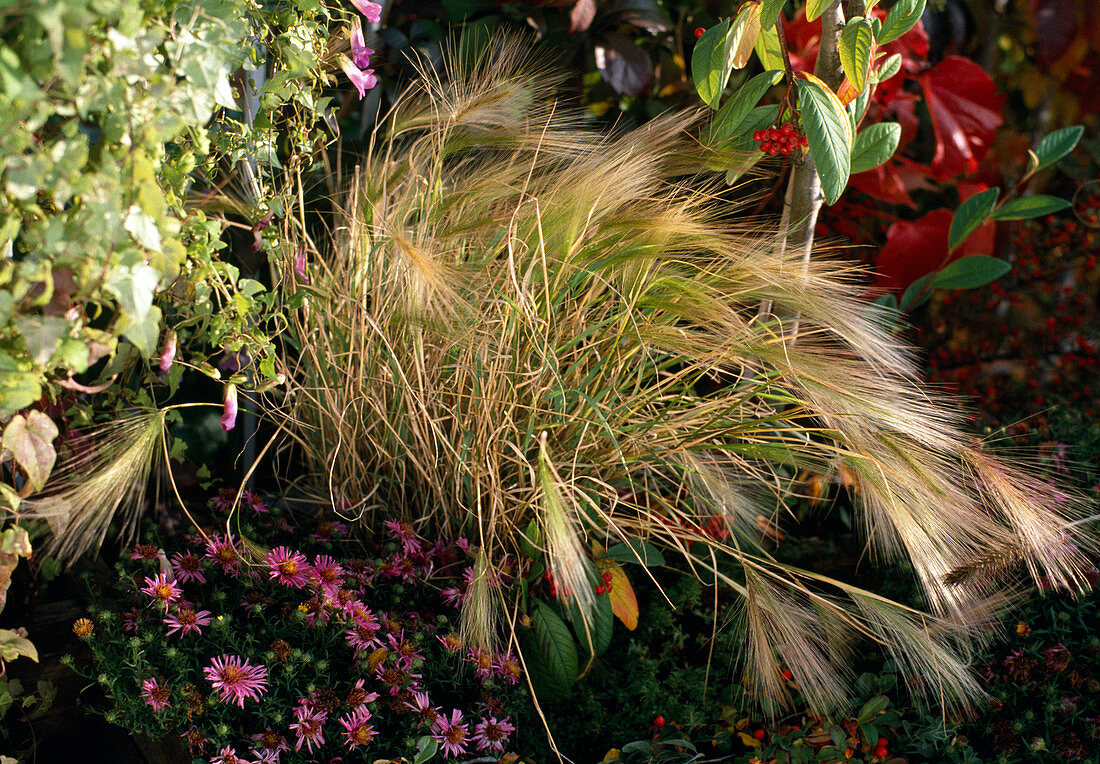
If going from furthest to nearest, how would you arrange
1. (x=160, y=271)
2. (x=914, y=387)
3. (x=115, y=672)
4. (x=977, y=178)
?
(x=977, y=178) → (x=914, y=387) → (x=115, y=672) → (x=160, y=271)

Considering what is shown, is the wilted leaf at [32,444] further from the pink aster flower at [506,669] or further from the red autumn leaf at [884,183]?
the red autumn leaf at [884,183]

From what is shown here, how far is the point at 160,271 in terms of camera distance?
2.21ft

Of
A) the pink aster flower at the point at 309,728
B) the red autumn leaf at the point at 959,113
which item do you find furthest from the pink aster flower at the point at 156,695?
the red autumn leaf at the point at 959,113

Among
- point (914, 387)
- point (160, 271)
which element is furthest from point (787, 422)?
point (160, 271)

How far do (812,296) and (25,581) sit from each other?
1.14 metres

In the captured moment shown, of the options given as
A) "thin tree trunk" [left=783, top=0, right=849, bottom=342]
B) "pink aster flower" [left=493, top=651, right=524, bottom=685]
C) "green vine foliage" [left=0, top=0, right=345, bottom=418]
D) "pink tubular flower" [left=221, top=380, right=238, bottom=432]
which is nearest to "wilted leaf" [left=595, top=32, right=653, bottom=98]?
"thin tree trunk" [left=783, top=0, right=849, bottom=342]

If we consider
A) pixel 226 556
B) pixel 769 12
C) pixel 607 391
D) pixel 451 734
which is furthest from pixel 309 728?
pixel 769 12

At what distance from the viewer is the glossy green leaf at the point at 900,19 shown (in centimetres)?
92

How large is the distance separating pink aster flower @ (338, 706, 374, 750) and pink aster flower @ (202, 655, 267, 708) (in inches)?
3.7

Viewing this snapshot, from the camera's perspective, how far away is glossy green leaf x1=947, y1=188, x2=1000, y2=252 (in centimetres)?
136

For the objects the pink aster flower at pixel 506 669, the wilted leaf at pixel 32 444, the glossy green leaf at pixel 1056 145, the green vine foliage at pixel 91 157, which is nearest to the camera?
the green vine foliage at pixel 91 157

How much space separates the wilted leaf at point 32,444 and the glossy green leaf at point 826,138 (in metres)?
0.83

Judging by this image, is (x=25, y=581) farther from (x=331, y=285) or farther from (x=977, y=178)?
(x=977, y=178)

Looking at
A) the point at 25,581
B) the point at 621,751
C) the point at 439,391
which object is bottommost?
the point at 25,581
